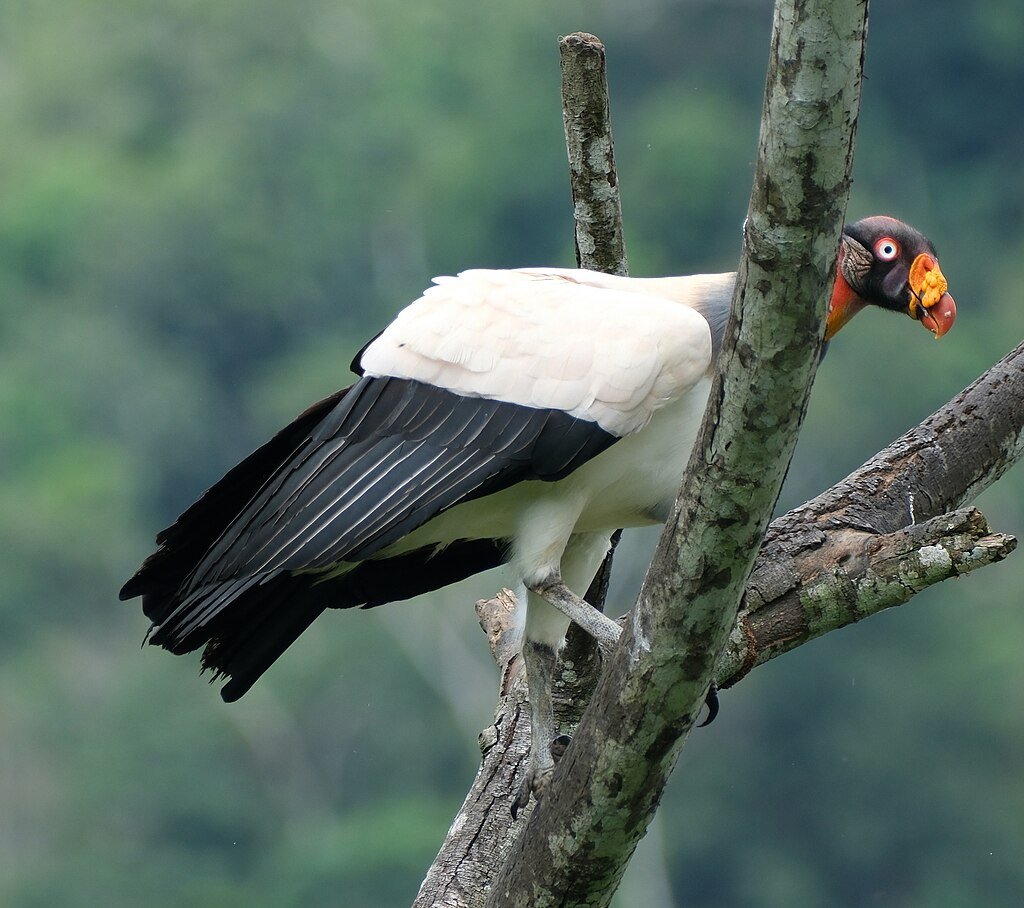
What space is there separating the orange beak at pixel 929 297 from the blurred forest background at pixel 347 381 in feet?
40.1

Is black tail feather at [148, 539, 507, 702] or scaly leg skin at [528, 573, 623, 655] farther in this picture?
black tail feather at [148, 539, 507, 702]

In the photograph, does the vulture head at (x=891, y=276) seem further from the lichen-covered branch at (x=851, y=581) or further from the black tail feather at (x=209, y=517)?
the black tail feather at (x=209, y=517)

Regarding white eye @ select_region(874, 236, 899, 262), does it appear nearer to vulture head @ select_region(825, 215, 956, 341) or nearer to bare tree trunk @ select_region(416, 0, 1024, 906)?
vulture head @ select_region(825, 215, 956, 341)

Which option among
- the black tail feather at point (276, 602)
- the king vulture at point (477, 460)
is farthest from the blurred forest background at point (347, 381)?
the king vulture at point (477, 460)

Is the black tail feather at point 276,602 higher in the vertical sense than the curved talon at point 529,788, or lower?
higher

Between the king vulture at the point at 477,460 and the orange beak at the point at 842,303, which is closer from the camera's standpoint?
the king vulture at the point at 477,460

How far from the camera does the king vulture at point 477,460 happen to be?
13.3 feet

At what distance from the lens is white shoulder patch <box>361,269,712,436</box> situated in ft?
13.2

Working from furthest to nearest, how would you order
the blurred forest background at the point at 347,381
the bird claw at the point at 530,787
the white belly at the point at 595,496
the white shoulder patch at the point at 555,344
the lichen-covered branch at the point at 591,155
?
1. the blurred forest background at the point at 347,381
2. the lichen-covered branch at the point at 591,155
3. the bird claw at the point at 530,787
4. the white belly at the point at 595,496
5. the white shoulder patch at the point at 555,344

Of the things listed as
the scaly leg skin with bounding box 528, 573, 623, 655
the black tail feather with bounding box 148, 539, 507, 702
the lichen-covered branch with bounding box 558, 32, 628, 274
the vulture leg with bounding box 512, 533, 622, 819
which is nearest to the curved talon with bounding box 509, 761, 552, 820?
the vulture leg with bounding box 512, 533, 622, 819

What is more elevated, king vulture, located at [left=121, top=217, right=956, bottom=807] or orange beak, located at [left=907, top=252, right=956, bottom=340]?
orange beak, located at [left=907, top=252, right=956, bottom=340]

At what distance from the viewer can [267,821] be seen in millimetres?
26859

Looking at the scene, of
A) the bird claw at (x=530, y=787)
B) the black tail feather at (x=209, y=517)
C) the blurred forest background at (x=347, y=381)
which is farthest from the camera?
the blurred forest background at (x=347, y=381)

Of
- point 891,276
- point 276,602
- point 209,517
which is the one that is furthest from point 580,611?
point 891,276
